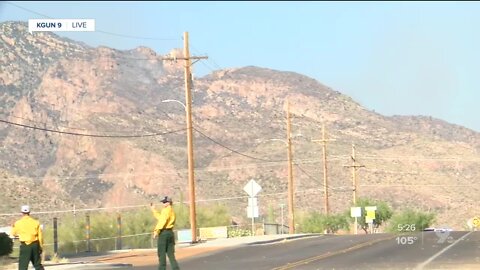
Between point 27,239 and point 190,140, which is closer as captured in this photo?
point 27,239

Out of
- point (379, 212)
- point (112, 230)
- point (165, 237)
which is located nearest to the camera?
point (165, 237)

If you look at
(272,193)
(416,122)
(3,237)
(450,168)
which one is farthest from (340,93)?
(3,237)

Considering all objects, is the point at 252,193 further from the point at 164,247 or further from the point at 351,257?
the point at 164,247

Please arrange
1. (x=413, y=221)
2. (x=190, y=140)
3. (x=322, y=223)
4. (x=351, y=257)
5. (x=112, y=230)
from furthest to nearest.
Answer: (x=413, y=221)
(x=322, y=223)
(x=112, y=230)
(x=190, y=140)
(x=351, y=257)

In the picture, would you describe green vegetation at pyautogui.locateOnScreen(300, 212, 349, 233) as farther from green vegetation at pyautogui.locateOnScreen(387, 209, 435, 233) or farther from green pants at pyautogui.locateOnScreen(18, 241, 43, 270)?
green pants at pyautogui.locateOnScreen(18, 241, 43, 270)

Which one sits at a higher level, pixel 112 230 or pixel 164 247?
pixel 164 247

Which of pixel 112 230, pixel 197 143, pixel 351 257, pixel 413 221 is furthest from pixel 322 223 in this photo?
pixel 351 257

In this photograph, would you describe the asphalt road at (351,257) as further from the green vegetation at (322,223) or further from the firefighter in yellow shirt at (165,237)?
the green vegetation at (322,223)

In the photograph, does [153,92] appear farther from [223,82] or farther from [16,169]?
[16,169]

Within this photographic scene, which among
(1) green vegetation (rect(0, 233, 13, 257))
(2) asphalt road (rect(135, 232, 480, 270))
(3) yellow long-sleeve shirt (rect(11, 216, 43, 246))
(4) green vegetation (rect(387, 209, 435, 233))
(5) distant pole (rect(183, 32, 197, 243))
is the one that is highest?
(5) distant pole (rect(183, 32, 197, 243))

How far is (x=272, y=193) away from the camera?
350 feet

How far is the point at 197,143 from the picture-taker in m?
Answer: 126

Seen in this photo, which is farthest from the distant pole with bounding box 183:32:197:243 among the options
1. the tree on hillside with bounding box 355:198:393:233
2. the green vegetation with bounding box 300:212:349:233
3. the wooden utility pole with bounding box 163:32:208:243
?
the tree on hillside with bounding box 355:198:393:233

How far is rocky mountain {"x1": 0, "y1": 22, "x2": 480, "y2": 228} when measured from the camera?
106 meters
